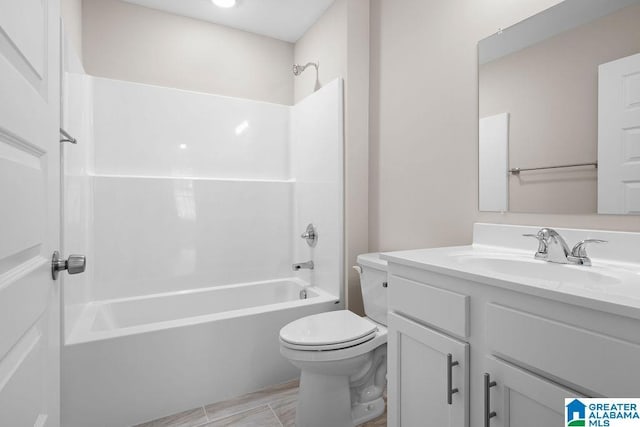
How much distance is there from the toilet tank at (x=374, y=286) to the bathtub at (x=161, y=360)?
381mm

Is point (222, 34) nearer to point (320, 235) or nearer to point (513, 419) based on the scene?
point (320, 235)

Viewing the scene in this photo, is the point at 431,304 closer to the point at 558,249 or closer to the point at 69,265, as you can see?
the point at 558,249

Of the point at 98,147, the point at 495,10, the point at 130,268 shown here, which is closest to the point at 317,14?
the point at 495,10

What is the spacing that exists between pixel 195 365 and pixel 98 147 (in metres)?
1.60

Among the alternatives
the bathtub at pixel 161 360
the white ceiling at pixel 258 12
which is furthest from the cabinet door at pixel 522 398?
the white ceiling at pixel 258 12

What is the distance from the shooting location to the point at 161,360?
5.66 feet

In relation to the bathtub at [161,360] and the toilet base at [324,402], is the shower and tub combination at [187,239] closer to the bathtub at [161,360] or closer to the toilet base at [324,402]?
the bathtub at [161,360]

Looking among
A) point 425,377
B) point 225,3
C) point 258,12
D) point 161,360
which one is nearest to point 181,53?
point 225,3

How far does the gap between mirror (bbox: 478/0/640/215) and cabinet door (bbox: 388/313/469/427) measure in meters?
0.69

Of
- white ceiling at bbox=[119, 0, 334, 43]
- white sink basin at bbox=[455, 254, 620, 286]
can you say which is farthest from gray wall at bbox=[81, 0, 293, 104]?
white sink basin at bbox=[455, 254, 620, 286]

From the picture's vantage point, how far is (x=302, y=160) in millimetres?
2713

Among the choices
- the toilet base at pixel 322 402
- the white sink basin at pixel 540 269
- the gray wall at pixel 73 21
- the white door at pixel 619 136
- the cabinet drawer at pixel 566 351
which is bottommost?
the toilet base at pixel 322 402

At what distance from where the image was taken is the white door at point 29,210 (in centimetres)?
54

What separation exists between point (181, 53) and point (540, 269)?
274cm
